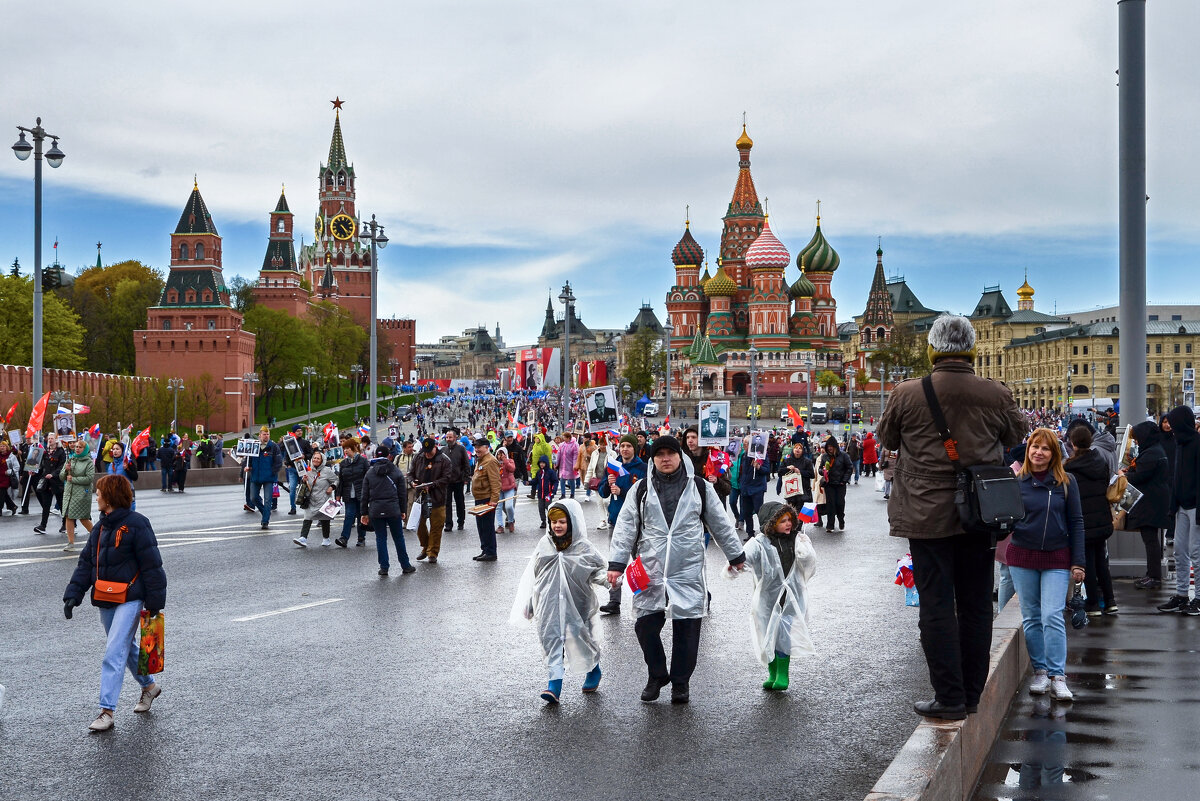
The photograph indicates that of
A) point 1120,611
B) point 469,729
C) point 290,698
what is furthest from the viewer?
point 1120,611

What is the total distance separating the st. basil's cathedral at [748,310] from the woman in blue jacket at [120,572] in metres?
115

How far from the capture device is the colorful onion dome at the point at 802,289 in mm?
134625

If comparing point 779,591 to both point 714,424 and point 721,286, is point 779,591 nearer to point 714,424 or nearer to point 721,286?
point 714,424

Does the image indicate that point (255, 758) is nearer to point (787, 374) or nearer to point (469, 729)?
point (469, 729)

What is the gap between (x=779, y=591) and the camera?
833 centimetres

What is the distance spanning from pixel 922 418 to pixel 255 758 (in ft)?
12.5

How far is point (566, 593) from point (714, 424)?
13.6 m

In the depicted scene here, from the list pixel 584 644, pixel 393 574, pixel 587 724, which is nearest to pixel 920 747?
pixel 587 724

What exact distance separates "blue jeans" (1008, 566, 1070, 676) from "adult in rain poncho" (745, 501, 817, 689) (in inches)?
53.9

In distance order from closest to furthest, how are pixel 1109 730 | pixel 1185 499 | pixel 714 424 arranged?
pixel 1109 730, pixel 1185 499, pixel 714 424

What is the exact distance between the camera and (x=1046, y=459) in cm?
751

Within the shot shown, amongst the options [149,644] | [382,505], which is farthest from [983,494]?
[382,505]

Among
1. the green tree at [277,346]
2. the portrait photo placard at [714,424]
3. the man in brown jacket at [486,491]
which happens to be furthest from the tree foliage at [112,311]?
the man in brown jacket at [486,491]

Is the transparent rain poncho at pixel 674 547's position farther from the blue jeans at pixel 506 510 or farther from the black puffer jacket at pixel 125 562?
the blue jeans at pixel 506 510
